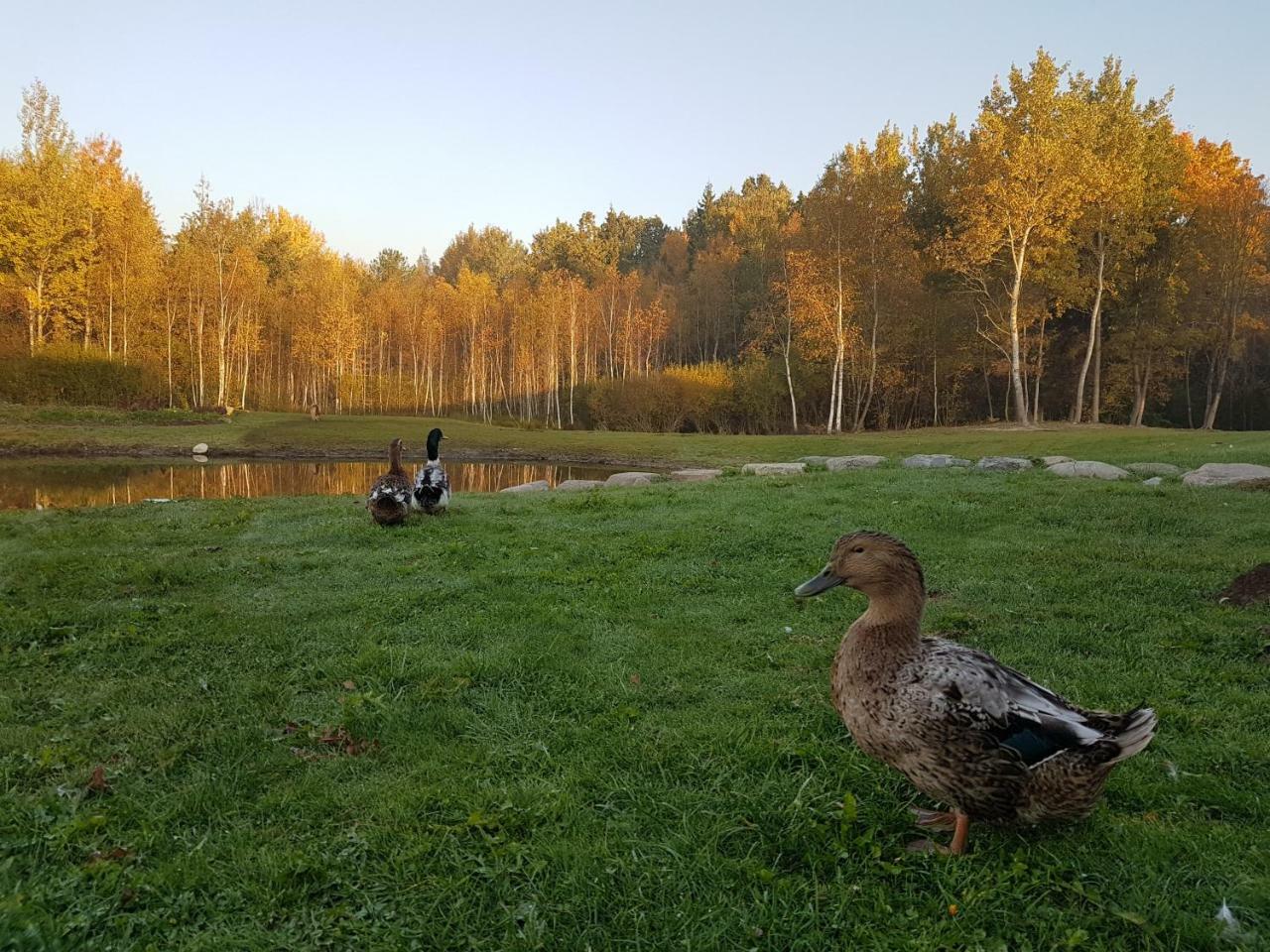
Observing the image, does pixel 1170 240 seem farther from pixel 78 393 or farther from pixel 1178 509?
pixel 78 393

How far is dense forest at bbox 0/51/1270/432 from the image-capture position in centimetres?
3147

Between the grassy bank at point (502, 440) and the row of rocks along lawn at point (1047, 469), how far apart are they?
485cm

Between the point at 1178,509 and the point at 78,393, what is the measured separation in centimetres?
4844

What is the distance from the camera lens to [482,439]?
37844 millimetres

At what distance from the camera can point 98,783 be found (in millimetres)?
3543

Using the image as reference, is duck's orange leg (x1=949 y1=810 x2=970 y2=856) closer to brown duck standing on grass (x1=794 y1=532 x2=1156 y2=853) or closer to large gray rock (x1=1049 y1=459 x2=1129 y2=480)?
brown duck standing on grass (x1=794 y1=532 x2=1156 y2=853)

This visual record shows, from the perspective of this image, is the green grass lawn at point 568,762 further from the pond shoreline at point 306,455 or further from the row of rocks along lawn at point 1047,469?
the pond shoreline at point 306,455

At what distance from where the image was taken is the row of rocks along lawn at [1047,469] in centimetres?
1327

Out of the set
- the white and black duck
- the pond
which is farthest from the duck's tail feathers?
the pond

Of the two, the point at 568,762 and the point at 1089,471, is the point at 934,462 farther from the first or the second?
the point at 568,762

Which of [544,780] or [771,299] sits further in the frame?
[771,299]

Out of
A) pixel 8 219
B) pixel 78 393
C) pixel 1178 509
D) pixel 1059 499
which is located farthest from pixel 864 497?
pixel 8 219

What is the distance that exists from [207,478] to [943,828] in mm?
25594

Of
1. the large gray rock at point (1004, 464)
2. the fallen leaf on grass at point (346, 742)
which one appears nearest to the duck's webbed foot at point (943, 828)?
the fallen leaf on grass at point (346, 742)
